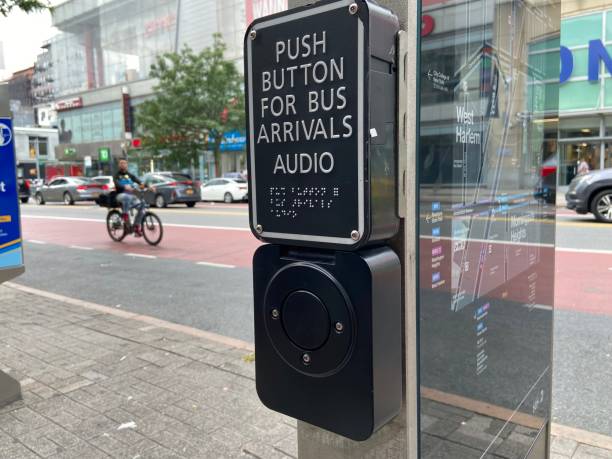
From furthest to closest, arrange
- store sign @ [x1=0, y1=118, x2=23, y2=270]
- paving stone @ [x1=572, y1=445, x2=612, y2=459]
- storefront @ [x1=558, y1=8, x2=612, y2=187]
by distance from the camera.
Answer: storefront @ [x1=558, y1=8, x2=612, y2=187] → store sign @ [x1=0, y1=118, x2=23, y2=270] → paving stone @ [x1=572, y1=445, x2=612, y2=459]

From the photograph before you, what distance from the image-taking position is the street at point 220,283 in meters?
4.08

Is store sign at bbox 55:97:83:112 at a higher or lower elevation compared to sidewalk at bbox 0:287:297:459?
higher

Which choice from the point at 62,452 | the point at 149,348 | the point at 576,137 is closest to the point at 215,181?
the point at 576,137

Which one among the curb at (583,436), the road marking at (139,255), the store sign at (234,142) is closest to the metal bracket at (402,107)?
the curb at (583,436)

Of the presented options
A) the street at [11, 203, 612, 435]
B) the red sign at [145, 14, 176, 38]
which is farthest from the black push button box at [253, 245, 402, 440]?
the red sign at [145, 14, 176, 38]

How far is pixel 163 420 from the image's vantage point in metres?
3.24

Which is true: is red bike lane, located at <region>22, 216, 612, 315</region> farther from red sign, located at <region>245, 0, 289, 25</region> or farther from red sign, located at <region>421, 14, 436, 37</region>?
red sign, located at <region>245, 0, 289, 25</region>

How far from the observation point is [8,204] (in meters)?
3.73

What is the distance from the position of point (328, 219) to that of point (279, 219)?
0.61ft

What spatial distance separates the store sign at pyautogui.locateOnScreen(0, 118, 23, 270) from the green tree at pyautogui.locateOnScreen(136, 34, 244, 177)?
28534mm

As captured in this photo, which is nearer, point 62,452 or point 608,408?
point 62,452

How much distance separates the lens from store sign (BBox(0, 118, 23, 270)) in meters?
3.66

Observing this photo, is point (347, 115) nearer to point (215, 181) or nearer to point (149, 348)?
point (149, 348)

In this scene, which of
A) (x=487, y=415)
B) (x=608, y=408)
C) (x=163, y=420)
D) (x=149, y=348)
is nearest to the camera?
(x=487, y=415)
